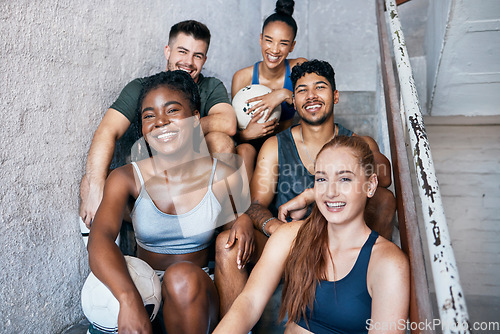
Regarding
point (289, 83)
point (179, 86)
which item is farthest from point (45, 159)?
point (289, 83)

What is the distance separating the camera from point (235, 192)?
2.14 meters

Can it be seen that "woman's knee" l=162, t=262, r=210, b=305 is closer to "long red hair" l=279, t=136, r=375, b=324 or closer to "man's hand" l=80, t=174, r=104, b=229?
"long red hair" l=279, t=136, r=375, b=324

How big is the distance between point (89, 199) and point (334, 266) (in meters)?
1.11

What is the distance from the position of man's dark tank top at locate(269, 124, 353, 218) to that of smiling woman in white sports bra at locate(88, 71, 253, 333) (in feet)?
0.98

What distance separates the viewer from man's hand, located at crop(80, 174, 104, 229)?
1.97 meters

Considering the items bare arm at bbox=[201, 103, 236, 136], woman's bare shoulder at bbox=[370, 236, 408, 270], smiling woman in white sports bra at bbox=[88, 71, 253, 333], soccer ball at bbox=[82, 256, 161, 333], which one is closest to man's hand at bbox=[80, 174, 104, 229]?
smiling woman in white sports bra at bbox=[88, 71, 253, 333]

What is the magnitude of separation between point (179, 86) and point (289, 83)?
4.14ft

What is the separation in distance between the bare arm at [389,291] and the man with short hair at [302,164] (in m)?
0.53

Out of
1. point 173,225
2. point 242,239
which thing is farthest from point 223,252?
point 173,225

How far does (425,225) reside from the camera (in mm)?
1333

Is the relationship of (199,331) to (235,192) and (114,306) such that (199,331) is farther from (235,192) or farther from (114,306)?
(235,192)

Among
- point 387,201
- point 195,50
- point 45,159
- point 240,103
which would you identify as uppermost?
point 195,50

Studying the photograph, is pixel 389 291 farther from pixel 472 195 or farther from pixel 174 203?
pixel 472 195

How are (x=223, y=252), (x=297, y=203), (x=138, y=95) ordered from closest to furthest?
1. (x=223, y=252)
2. (x=297, y=203)
3. (x=138, y=95)
